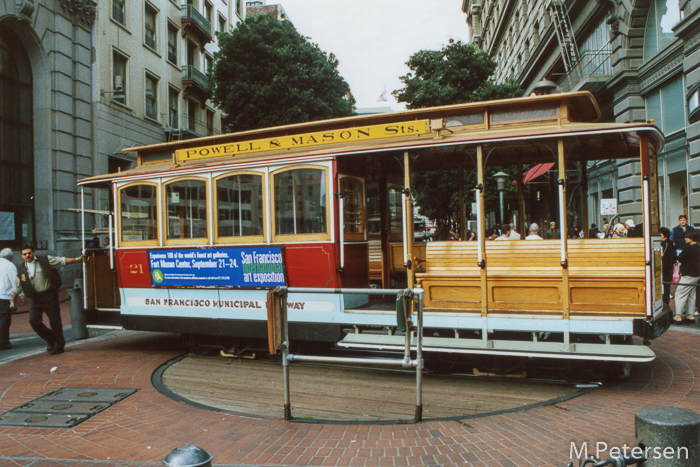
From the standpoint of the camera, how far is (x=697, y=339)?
335 inches

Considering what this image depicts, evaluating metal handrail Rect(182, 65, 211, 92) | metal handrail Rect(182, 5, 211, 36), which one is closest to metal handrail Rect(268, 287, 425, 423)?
metal handrail Rect(182, 65, 211, 92)

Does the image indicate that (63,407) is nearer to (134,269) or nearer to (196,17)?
(134,269)

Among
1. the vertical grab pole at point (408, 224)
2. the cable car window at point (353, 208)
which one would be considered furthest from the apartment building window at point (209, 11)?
the vertical grab pole at point (408, 224)

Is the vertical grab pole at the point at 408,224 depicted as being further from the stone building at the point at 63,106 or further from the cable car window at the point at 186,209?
the stone building at the point at 63,106

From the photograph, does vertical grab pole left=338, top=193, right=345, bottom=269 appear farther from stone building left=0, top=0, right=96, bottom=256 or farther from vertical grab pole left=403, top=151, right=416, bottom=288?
stone building left=0, top=0, right=96, bottom=256

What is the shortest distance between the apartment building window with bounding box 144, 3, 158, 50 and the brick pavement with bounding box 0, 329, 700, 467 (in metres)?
22.9

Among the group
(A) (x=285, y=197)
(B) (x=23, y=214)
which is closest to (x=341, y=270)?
(A) (x=285, y=197)

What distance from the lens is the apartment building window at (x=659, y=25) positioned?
53.0 ft

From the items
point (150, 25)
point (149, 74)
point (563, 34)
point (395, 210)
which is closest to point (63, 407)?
point (395, 210)

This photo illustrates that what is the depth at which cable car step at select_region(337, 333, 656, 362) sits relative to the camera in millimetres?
5613

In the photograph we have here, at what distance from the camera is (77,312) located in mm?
9375

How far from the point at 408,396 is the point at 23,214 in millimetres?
16713

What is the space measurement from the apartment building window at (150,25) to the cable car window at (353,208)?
71.0 ft

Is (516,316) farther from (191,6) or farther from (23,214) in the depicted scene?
(191,6)
